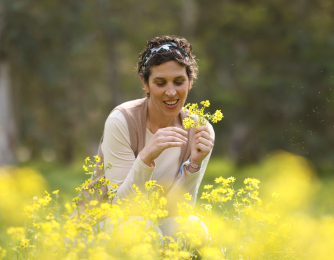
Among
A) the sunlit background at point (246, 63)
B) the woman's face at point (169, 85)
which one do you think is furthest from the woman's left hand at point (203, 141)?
the sunlit background at point (246, 63)

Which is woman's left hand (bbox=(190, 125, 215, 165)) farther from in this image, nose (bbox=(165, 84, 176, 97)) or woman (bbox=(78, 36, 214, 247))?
nose (bbox=(165, 84, 176, 97))

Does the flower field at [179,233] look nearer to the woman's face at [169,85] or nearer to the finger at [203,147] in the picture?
the finger at [203,147]

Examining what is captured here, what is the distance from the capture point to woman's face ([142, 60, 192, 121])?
114 inches

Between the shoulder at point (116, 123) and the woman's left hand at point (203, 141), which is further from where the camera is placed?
the shoulder at point (116, 123)

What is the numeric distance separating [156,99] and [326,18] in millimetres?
10584

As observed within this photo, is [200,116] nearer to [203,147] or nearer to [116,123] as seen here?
[203,147]

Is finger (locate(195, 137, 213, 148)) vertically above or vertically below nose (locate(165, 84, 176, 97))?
below

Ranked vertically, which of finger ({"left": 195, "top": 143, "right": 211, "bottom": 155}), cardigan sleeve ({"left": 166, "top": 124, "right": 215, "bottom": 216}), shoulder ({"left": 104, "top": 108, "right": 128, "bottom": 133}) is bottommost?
cardigan sleeve ({"left": 166, "top": 124, "right": 215, "bottom": 216})

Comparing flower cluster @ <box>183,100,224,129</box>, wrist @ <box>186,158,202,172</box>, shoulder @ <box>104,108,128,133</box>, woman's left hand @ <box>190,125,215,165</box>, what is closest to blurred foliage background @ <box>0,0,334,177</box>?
shoulder @ <box>104,108,128,133</box>

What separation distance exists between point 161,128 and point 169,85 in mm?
322

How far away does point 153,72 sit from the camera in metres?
2.96

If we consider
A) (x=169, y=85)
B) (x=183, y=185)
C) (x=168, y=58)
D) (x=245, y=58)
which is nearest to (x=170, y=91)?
(x=169, y=85)

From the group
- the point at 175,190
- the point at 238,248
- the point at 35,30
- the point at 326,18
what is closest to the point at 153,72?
the point at 175,190

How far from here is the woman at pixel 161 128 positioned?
2887 millimetres
